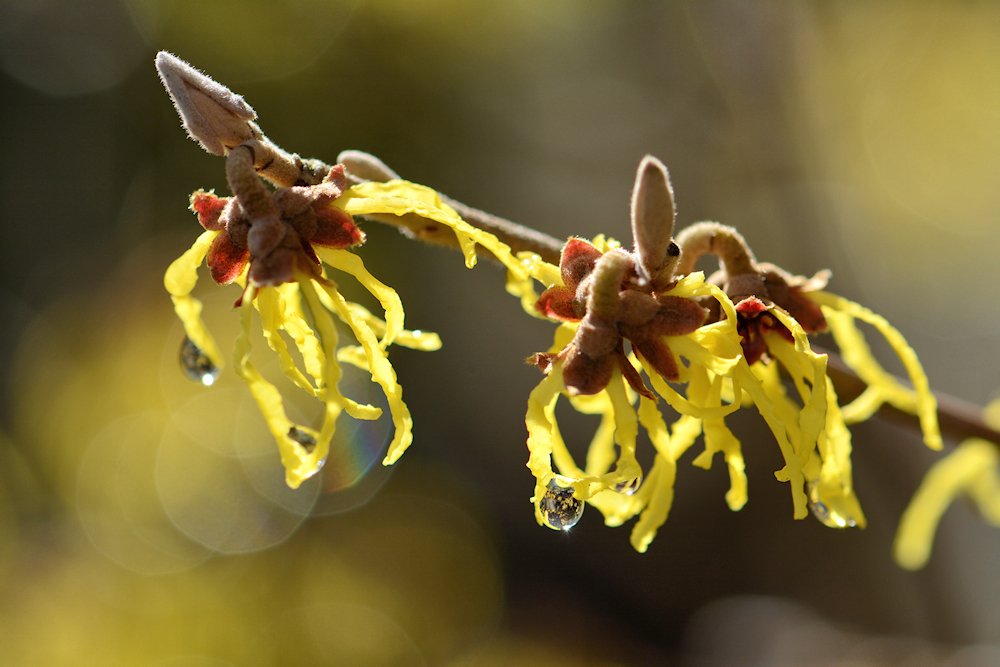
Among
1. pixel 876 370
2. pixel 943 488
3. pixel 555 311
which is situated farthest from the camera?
pixel 943 488

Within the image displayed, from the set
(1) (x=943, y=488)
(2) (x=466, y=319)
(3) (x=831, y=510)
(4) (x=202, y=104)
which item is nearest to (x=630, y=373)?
(3) (x=831, y=510)

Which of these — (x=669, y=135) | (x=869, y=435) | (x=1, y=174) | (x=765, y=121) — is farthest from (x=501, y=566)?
(x=1, y=174)

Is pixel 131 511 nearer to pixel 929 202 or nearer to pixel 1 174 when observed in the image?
pixel 1 174

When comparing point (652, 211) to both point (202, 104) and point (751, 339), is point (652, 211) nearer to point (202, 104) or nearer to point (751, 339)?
point (751, 339)

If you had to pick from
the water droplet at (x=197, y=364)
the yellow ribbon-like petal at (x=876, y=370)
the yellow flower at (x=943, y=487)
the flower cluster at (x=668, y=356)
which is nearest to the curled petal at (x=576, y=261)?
the flower cluster at (x=668, y=356)

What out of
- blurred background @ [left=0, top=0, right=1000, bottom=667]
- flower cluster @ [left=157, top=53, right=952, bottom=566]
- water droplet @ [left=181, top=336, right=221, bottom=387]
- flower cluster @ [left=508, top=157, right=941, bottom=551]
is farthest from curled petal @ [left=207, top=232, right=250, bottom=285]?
blurred background @ [left=0, top=0, right=1000, bottom=667]

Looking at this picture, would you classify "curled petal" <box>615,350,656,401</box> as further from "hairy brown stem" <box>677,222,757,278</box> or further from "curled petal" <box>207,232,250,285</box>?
"curled petal" <box>207,232,250,285</box>
